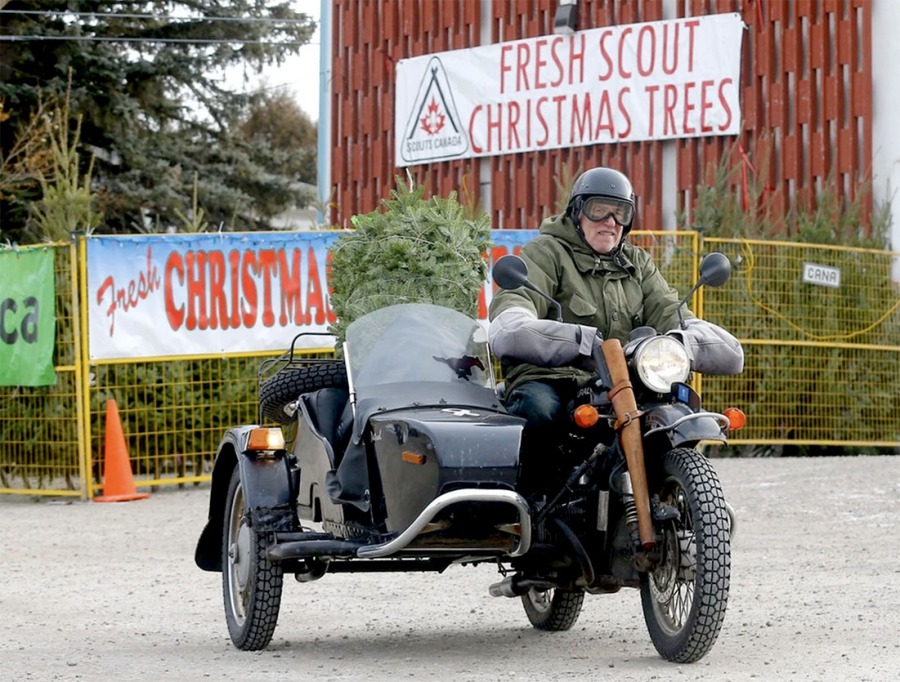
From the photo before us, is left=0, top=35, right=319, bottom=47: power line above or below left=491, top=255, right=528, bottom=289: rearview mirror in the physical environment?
above

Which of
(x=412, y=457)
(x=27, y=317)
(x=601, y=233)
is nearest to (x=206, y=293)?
(x=27, y=317)

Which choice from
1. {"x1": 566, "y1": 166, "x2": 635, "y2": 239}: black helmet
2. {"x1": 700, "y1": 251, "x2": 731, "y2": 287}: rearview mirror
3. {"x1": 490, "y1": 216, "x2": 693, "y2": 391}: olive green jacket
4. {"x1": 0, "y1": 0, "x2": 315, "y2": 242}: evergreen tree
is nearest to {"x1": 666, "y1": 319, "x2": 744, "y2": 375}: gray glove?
{"x1": 700, "y1": 251, "x2": 731, "y2": 287}: rearview mirror

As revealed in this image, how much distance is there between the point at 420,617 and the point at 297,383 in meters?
1.55

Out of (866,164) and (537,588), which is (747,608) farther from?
(866,164)

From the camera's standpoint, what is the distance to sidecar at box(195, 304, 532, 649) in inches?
263

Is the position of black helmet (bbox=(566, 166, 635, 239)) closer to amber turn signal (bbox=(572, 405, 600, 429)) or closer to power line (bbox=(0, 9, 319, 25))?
amber turn signal (bbox=(572, 405, 600, 429))

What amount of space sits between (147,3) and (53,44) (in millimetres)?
2669

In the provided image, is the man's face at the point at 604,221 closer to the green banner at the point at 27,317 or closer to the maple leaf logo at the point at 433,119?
the green banner at the point at 27,317

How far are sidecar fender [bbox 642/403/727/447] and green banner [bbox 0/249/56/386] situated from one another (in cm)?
906

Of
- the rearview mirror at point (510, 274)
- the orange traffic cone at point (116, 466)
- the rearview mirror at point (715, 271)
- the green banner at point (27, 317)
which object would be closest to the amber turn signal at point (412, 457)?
the rearview mirror at point (510, 274)

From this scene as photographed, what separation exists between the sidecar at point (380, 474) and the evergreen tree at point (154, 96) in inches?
852

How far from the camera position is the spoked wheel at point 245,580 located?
734 centimetres

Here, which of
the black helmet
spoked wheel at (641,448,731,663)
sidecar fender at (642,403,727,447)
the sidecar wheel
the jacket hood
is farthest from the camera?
the sidecar wheel

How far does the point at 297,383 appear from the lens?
25.5 feet
